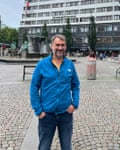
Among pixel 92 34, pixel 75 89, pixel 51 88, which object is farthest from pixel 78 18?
pixel 51 88

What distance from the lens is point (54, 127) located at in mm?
4285

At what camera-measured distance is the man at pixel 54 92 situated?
13.5 ft

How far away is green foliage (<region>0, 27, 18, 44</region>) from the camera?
114 metres

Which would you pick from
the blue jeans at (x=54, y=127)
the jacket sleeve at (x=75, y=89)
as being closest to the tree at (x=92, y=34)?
the jacket sleeve at (x=75, y=89)

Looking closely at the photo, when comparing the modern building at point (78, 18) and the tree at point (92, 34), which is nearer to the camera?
the tree at point (92, 34)

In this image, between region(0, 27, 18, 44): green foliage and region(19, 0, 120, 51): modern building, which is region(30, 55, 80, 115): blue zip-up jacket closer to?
region(19, 0, 120, 51): modern building

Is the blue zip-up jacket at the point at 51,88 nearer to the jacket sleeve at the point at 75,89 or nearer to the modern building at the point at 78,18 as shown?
the jacket sleeve at the point at 75,89

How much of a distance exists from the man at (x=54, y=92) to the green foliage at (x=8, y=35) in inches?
4300

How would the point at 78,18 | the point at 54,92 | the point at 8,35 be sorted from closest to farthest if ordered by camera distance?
the point at 54,92, the point at 78,18, the point at 8,35

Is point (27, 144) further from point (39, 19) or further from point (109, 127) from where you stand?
point (39, 19)

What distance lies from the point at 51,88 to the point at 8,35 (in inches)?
4585

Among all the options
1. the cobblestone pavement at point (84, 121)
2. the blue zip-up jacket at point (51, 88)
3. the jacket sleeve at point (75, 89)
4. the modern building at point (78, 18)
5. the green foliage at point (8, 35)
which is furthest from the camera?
the green foliage at point (8, 35)

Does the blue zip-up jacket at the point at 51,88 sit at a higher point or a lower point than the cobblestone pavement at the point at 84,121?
higher

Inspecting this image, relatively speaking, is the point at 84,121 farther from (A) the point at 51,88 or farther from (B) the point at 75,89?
(A) the point at 51,88
